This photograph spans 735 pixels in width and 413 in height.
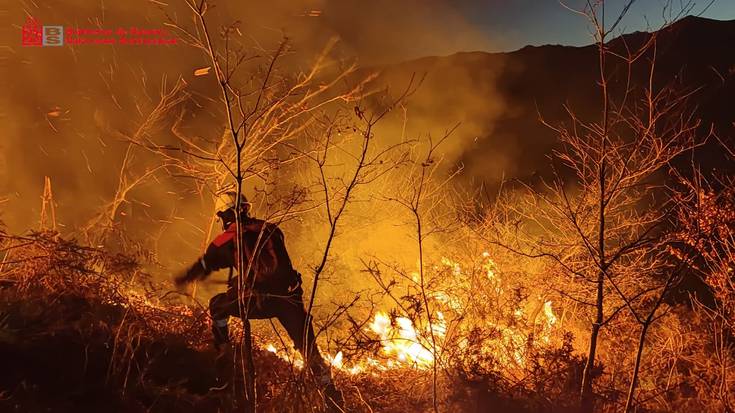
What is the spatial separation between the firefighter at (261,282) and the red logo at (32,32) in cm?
1051

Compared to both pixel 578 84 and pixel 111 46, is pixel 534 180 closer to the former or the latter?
pixel 578 84

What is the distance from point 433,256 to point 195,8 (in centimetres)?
735

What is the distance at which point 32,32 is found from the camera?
1180 cm

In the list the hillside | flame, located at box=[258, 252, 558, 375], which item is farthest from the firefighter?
the hillside

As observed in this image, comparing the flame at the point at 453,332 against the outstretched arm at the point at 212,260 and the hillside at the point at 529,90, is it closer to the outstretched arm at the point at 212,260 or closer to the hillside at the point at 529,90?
the outstretched arm at the point at 212,260

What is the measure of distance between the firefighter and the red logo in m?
10.5

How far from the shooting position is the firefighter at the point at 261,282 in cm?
400

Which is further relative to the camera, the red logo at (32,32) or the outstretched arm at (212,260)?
the red logo at (32,32)

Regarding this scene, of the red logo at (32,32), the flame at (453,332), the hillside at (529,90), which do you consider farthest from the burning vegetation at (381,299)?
the hillside at (529,90)

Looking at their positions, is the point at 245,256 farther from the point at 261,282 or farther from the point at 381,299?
the point at 381,299

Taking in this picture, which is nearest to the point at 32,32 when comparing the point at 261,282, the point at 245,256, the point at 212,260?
the point at 212,260

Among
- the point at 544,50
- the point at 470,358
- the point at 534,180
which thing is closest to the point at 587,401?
the point at 470,358

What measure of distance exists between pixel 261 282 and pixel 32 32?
11.5 meters

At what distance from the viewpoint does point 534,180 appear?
2141cm
